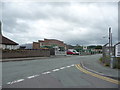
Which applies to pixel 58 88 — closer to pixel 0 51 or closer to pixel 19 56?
pixel 0 51

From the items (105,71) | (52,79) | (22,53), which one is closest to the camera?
(52,79)

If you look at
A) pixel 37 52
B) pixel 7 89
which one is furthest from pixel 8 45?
pixel 7 89

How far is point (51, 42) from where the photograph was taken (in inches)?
2473

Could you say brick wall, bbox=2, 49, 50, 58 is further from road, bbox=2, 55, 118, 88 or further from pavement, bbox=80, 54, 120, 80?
pavement, bbox=80, 54, 120, 80

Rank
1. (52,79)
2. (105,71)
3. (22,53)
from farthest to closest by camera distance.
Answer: (22,53) < (105,71) < (52,79)

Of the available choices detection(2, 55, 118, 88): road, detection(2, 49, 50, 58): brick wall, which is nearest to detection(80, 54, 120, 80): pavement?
detection(2, 55, 118, 88): road

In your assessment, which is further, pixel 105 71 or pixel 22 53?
pixel 22 53

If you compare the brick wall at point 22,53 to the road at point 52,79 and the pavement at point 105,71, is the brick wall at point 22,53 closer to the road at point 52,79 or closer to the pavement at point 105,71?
the road at point 52,79

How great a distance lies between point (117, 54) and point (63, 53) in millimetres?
28897

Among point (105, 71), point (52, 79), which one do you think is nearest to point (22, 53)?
point (105, 71)

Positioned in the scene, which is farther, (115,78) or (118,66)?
(118,66)

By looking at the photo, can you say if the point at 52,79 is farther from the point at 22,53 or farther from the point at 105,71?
the point at 22,53

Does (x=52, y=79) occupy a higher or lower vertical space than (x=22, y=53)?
lower

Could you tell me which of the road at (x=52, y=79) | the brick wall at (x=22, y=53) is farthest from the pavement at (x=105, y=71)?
the brick wall at (x=22, y=53)
